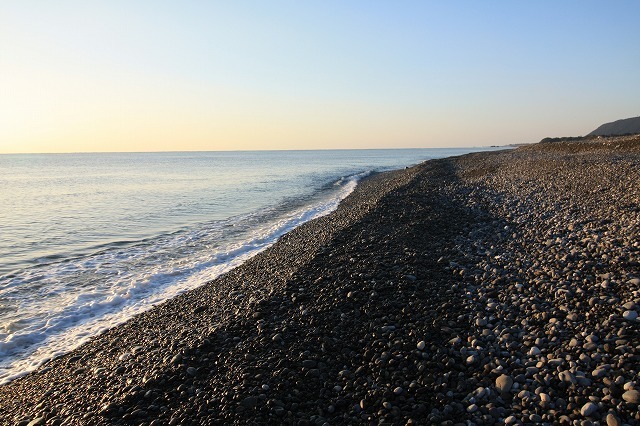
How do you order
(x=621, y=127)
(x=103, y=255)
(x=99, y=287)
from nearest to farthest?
(x=99, y=287)
(x=103, y=255)
(x=621, y=127)

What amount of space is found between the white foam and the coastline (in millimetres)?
988

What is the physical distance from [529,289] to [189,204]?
2681 centimetres

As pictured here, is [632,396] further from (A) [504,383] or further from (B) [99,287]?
(B) [99,287]

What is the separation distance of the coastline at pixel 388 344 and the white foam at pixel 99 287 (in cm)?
99

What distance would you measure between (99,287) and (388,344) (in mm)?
9914

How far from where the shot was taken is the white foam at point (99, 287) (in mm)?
8914

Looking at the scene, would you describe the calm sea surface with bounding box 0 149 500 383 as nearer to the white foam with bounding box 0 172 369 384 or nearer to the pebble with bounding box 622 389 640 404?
the white foam with bounding box 0 172 369 384

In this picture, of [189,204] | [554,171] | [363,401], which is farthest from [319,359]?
[189,204]

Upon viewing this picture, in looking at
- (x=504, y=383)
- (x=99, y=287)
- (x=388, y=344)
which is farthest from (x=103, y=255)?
(x=504, y=383)

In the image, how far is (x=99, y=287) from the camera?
12.3m

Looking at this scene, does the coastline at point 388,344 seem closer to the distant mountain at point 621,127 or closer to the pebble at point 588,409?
the pebble at point 588,409

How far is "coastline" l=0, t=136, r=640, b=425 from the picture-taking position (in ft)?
16.7

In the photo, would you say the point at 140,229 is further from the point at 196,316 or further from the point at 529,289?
the point at 529,289

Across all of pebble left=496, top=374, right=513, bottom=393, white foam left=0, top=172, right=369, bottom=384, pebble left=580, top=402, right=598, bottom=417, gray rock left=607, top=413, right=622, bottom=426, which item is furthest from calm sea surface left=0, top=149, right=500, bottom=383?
gray rock left=607, top=413, right=622, bottom=426
